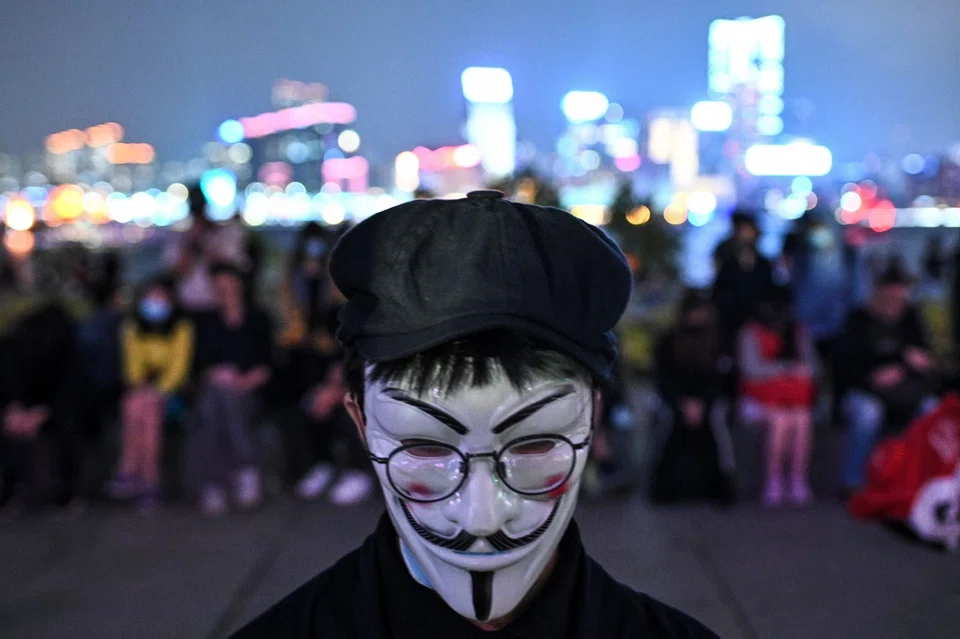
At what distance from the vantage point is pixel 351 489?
4598 millimetres

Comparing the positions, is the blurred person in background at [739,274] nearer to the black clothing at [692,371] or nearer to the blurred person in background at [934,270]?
the black clothing at [692,371]

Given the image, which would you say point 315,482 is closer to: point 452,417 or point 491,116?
point 452,417

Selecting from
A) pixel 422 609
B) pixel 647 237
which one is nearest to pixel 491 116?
pixel 647 237

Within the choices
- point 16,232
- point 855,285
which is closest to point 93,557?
point 16,232

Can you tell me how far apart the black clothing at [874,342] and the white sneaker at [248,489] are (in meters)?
3.19

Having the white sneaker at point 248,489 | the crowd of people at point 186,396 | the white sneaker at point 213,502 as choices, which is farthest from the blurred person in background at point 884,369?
the white sneaker at point 213,502

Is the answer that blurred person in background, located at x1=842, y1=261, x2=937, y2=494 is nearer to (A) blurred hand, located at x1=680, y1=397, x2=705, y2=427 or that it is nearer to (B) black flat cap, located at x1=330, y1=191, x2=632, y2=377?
(A) blurred hand, located at x1=680, y1=397, x2=705, y2=427

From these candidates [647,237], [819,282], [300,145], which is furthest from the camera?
[300,145]

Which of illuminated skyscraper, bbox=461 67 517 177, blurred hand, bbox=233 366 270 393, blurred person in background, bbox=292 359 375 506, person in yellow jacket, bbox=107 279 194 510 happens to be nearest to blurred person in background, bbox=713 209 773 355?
blurred person in background, bbox=292 359 375 506

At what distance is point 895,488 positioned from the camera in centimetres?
426

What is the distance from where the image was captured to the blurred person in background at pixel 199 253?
16.5 ft

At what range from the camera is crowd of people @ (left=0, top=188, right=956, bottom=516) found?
4.56 metres

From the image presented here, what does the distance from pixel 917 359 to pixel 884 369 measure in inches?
6.6

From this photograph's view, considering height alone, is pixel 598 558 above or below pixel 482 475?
below
